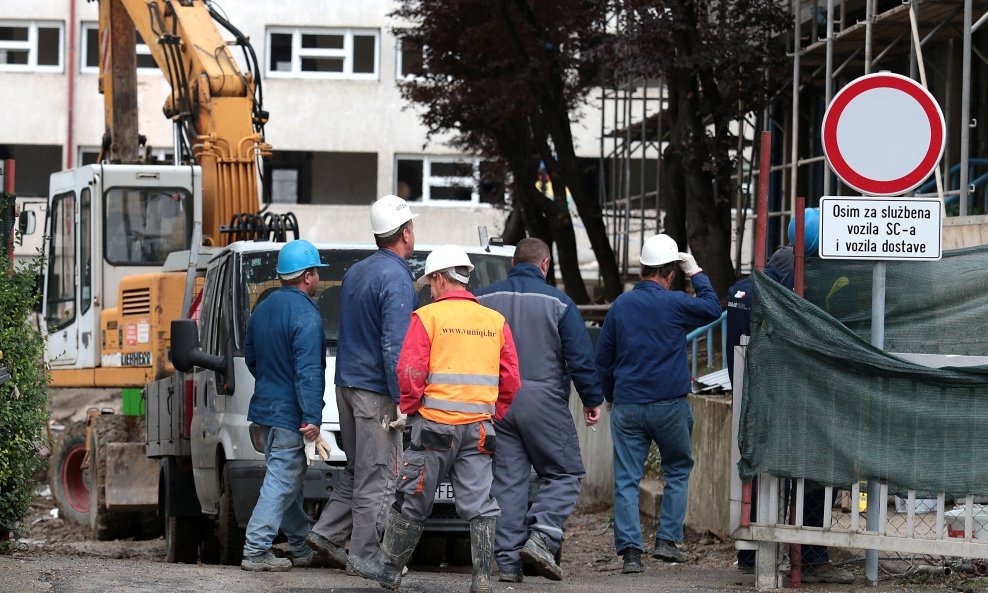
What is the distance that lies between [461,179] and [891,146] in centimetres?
2749

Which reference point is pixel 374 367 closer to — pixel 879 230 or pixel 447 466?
pixel 447 466

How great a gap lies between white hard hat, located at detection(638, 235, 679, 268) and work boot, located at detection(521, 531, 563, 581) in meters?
1.98

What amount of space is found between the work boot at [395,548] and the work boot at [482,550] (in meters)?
0.27

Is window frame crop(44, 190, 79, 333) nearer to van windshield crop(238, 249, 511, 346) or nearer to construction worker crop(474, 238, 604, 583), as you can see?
van windshield crop(238, 249, 511, 346)

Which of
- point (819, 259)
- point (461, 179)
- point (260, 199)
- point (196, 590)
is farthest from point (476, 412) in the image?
point (461, 179)

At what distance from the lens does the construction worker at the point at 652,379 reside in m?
9.83

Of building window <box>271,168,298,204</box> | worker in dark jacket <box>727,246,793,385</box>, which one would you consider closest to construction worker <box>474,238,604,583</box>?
worker in dark jacket <box>727,246,793,385</box>

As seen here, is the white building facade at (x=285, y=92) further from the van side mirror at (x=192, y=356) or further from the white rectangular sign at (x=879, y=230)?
the white rectangular sign at (x=879, y=230)

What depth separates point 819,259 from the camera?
8.80 m

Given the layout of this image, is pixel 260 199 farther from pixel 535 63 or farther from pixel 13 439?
pixel 13 439

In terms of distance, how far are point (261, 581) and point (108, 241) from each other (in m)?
8.39

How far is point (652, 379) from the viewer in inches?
386

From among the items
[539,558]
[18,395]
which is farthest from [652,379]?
[18,395]

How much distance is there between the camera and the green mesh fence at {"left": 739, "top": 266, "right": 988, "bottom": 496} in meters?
8.27
